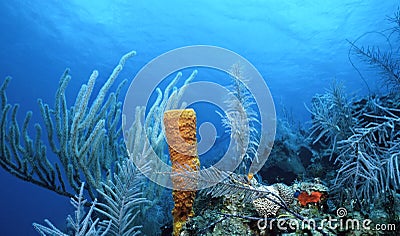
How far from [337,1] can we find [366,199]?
1751 centimetres

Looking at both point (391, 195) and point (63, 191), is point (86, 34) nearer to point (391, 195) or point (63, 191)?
point (63, 191)

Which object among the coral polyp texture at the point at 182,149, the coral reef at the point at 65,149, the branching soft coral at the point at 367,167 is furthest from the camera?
the coral reef at the point at 65,149

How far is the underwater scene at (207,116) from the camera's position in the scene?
2.49 meters

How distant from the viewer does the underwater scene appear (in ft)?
8.16

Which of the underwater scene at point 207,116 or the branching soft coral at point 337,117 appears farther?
the branching soft coral at point 337,117

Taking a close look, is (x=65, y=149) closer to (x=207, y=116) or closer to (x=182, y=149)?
(x=182, y=149)

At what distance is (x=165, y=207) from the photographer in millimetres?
5754

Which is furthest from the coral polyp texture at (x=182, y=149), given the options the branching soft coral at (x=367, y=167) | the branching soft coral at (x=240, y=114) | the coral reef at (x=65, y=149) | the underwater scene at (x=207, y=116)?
the branching soft coral at (x=367, y=167)

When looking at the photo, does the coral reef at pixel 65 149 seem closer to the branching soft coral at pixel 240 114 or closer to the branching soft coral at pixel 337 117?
the branching soft coral at pixel 240 114

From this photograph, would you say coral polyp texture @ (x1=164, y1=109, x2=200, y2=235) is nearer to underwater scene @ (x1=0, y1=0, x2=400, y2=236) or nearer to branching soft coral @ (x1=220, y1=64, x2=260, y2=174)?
underwater scene @ (x1=0, y1=0, x2=400, y2=236)

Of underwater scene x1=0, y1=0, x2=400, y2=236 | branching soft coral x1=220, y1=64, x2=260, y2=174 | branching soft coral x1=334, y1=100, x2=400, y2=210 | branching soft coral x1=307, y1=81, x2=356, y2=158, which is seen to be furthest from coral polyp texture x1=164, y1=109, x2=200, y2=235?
branching soft coral x1=307, y1=81, x2=356, y2=158

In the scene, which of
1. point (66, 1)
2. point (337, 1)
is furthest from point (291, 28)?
point (66, 1)

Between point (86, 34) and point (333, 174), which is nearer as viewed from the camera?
point (333, 174)

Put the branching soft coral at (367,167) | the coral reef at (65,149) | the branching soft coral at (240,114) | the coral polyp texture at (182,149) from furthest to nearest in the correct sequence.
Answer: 1. the coral reef at (65,149)
2. the branching soft coral at (240,114)
3. the coral polyp texture at (182,149)
4. the branching soft coral at (367,167)
